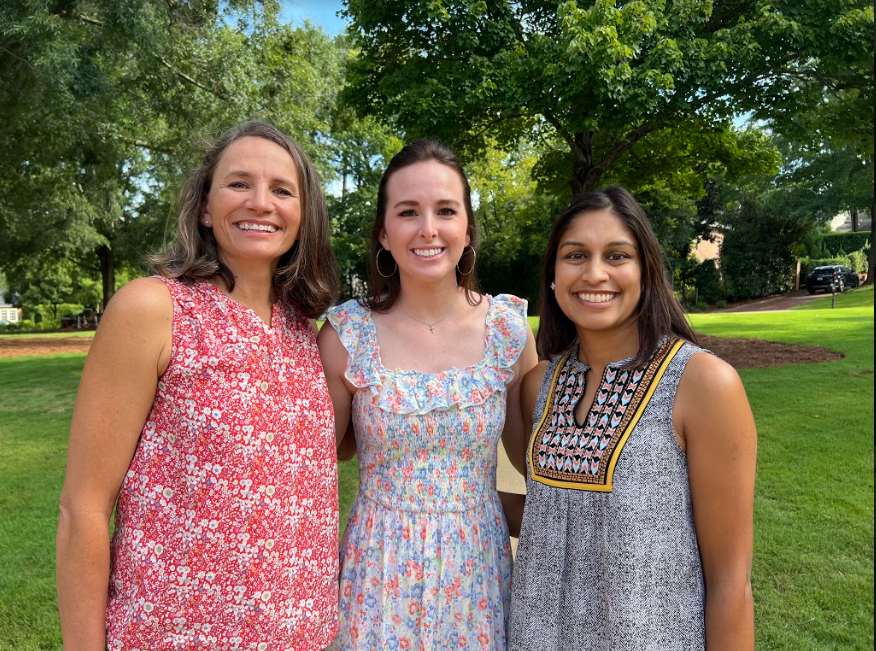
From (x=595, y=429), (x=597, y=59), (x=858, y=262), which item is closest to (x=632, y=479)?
(x=595, y=429)

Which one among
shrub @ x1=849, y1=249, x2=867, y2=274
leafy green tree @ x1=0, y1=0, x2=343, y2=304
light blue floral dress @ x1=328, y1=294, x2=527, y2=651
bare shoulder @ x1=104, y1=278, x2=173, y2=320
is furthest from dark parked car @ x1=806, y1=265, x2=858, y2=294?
bare shoulder @ x1=104, y1=278, x2=173, y2=320

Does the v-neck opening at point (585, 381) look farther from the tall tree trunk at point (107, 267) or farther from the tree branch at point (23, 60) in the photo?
the tall tree trunk at point (107, 267)

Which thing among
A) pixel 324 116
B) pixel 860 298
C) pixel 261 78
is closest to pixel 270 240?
pixel 261 78

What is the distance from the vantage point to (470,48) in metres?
9.69

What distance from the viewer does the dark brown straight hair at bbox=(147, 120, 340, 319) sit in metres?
1.79

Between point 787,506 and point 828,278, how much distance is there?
29420 millimetres

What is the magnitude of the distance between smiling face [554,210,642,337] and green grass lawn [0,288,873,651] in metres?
2.87

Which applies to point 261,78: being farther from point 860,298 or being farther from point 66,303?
point 66,303

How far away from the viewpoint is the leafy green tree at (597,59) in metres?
8.53

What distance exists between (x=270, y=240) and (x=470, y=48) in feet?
28.9

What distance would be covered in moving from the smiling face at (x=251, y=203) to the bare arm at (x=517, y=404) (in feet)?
3.04

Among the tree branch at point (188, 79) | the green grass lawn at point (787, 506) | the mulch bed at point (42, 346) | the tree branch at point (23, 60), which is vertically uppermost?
the tree branch at point (188, 79)

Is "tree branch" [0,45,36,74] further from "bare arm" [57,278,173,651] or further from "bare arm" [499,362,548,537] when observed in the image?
"bare arm" [499,362,548,537]

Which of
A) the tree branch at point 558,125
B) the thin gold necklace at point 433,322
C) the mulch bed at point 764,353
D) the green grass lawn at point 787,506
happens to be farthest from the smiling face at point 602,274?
the mulch bed at point 764,353
